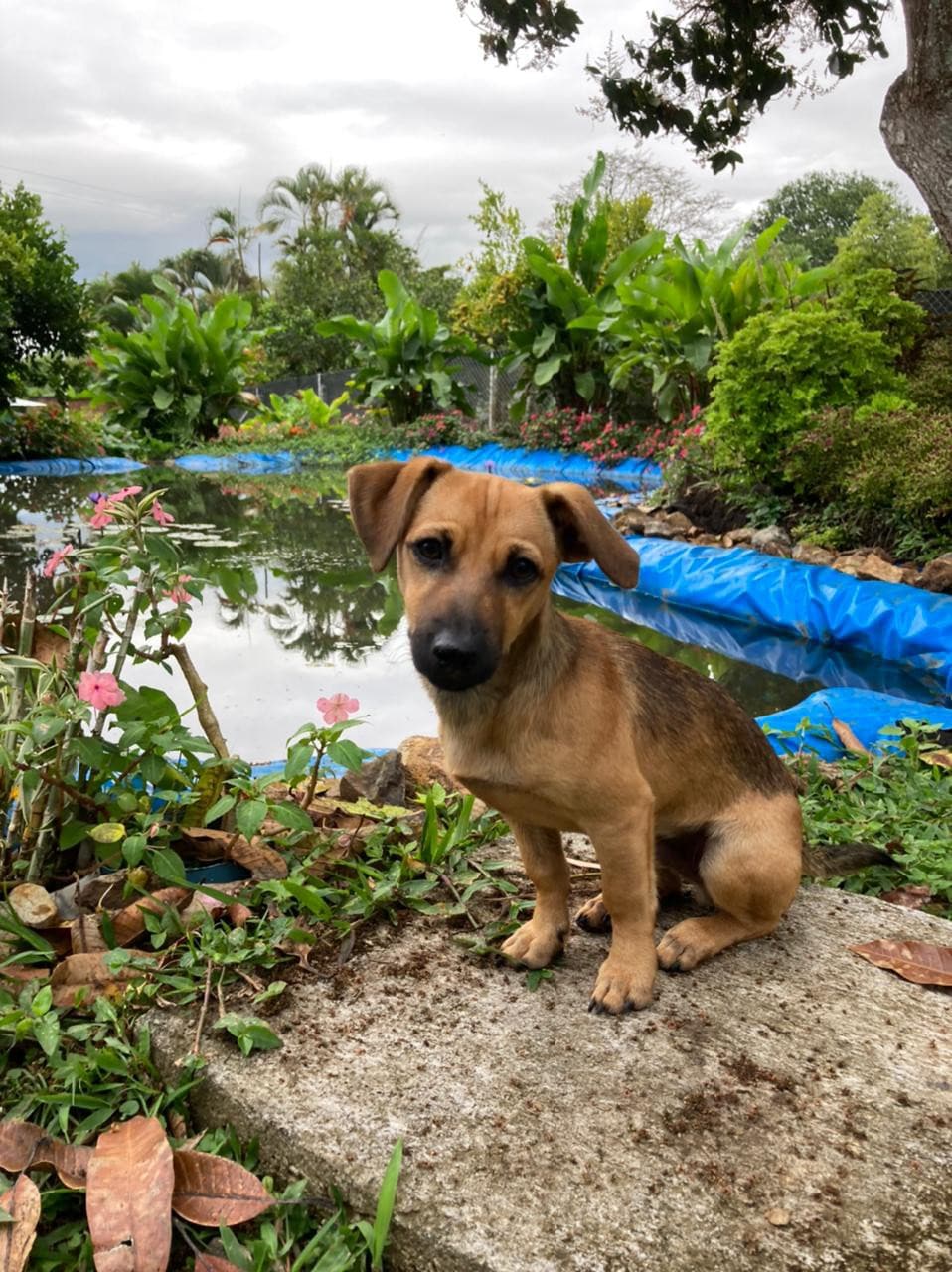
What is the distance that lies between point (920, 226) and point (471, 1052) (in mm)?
50101

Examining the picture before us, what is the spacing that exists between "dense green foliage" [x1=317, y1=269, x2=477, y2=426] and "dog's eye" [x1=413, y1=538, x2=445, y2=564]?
69.0ft

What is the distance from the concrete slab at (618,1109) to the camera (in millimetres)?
1695

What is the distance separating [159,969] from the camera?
2375 mm

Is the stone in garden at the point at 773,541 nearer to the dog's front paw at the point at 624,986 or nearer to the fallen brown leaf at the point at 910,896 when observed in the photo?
the fallen brown leaf at the point at 910,896

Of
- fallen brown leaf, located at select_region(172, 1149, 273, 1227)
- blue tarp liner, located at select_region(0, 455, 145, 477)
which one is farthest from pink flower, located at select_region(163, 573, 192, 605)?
blue tarp liner, located at select_region(0, 455, 145, 477)

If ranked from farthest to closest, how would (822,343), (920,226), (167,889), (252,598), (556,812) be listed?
(920,226) < (822,343) < (252,598) < (167,889) < (556,812)

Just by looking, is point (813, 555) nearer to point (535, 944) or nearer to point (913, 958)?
point (913, 958)

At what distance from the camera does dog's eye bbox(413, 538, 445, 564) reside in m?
2.32

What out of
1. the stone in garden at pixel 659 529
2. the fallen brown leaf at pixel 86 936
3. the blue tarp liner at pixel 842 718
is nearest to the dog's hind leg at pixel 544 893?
the fallen brown leaf at pixel 86 936

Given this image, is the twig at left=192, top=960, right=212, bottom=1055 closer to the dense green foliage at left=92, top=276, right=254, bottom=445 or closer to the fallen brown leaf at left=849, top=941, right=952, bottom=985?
the fallen brown leaf at left=849, top=941, right=952, bottom=985

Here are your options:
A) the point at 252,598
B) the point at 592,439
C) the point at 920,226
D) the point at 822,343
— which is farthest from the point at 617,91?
the point at 920,226

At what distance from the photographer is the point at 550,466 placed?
60.5 feet

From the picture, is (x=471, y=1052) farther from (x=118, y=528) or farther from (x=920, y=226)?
(x=920, y=226)

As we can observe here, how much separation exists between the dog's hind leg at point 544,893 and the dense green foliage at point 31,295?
22129mm
